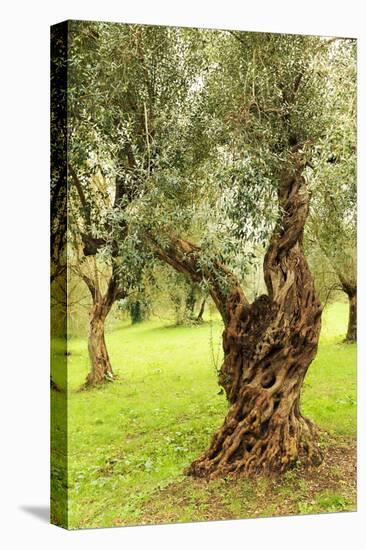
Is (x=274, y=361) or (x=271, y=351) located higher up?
(x=271, y=351)

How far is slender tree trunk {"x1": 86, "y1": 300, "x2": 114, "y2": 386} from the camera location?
1163 cm

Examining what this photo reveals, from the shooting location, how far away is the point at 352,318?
1319 cm

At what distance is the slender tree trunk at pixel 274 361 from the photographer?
1234 centimetres

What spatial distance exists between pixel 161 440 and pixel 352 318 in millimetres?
2637

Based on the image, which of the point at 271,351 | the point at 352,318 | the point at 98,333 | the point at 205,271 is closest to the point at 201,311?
the point at 205,271

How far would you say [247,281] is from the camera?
40.9ft

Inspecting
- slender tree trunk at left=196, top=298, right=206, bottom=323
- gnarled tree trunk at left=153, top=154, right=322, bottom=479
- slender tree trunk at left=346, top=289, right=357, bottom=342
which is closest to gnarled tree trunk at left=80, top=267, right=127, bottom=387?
gnarled tree trunk at left=153, top=154, right=322, bottom=479

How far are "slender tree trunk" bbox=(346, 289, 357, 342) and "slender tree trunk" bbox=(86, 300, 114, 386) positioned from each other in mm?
2830

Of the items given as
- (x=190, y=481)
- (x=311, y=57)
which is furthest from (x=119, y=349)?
(x=311, y=57)

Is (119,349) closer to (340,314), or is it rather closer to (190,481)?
(190,481)

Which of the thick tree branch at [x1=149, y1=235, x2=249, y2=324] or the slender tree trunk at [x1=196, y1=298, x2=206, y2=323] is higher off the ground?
the thick tree branch at [x1=149, y1=235, x2=249, y2=324]

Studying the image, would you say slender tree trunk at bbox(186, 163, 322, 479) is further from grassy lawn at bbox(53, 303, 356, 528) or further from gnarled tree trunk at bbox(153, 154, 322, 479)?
grassy lawn at bbox(53, 303, 356, 528)

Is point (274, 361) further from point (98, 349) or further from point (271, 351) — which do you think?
point (98, 349)

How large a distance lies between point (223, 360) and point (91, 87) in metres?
3.04
